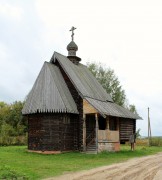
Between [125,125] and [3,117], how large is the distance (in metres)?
19.6

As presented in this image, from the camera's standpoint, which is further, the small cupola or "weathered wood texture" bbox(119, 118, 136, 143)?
the small cupola

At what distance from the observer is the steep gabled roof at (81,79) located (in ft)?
101

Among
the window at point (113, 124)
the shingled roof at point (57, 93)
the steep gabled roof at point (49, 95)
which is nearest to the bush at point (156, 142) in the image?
the window at point (113, 124)

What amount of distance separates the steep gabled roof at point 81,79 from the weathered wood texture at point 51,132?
9.31 ft

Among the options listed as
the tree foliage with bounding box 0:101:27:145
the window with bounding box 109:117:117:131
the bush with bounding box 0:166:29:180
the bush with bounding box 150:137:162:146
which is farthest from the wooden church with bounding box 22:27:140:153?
the bush with bounding box 150:137:162:146

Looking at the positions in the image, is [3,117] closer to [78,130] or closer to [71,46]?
[71,46]

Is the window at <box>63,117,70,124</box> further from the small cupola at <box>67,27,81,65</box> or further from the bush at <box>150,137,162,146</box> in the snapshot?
the bush at <box>150,137,162,146</box>

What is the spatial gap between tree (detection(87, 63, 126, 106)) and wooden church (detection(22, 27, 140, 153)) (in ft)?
88.0

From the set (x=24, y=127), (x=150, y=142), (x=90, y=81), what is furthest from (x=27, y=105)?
(x=150, y=142)

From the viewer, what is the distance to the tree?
60281mm

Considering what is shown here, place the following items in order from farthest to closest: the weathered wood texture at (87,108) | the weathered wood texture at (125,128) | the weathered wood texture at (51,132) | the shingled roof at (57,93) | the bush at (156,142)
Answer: the bush at (156,142)
the weathered wood texture at (125,128)
the weathered wood texture at (87,108)
the shingled roof at (57,93)
the weathered wood texture at (51,132)

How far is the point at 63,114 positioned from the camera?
2861cm

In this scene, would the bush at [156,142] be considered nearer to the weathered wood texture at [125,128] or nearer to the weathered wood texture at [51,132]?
the weathered wood texture at [125,128]

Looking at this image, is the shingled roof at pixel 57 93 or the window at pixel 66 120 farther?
the window at pixel 66 120
